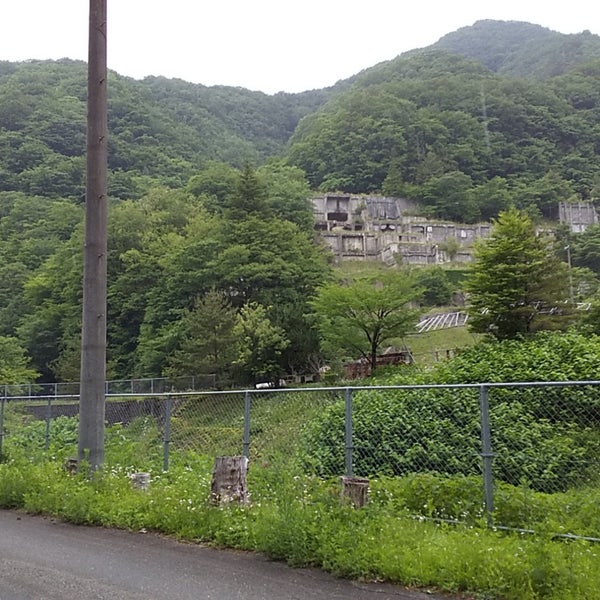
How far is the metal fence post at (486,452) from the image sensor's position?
5434 millimetres

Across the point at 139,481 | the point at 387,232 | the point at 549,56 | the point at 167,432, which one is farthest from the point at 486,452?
the point at 549,56

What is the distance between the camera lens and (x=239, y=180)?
2088 inches

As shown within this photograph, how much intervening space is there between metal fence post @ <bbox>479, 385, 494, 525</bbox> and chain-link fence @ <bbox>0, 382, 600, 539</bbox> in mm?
11

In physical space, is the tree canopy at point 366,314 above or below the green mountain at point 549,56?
below

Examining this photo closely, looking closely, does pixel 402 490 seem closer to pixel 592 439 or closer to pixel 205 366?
pixel 592 439

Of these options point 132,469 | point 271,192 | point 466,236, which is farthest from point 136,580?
point 466,236

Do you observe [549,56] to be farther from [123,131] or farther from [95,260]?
[95,260]

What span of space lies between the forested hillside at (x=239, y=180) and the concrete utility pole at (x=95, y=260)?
85.4ft

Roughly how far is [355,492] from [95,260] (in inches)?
201

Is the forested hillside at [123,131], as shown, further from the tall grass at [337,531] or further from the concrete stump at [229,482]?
the concrete stump at [229,482]

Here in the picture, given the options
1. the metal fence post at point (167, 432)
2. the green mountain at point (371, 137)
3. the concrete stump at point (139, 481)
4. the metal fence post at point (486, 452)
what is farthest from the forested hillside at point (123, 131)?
the metal fence post at point (486, 452)

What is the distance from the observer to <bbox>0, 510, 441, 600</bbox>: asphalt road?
4.48m

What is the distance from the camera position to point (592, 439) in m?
9.23

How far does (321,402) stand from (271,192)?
65968 mm
